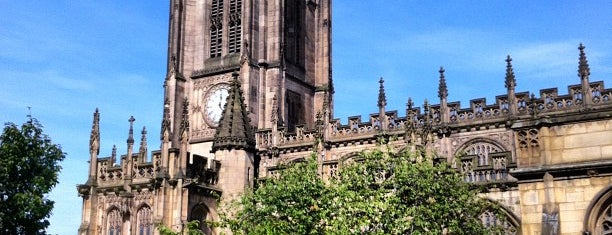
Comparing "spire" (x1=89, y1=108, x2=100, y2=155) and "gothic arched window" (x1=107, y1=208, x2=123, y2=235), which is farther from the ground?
"spire" (x1=89, y1=108, x2=100, y2=155)

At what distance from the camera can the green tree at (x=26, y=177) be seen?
35.0 m

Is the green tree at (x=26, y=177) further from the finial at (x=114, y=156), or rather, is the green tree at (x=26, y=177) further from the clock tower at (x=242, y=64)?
the clock tower at (x=242, y=64)

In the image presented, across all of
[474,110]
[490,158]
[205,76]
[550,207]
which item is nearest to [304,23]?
[205,76]

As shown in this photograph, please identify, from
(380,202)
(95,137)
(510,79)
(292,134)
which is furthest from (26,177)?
(510,79)

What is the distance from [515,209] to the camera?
29734mm

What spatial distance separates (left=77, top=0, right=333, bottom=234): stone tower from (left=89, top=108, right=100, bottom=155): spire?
0.05m

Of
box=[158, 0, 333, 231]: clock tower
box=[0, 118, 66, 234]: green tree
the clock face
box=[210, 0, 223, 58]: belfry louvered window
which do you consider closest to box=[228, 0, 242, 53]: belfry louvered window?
box=[158, 0, 333, 231]: clock tower

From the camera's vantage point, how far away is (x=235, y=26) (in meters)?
53.5

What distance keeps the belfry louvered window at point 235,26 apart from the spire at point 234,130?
14656mm

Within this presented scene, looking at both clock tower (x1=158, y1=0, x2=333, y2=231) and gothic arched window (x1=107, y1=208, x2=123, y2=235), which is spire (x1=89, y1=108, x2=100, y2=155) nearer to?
gothic arched window (x1=107, y1=208, x2=123, y2=235)

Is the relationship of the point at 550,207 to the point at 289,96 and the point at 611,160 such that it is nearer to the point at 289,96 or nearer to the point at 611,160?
the point at 611,160

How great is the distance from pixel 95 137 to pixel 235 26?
16.8 meters

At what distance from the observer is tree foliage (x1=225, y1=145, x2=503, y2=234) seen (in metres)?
21.6

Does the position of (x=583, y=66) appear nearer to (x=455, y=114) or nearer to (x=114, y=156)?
(x=455, y=114)
